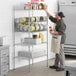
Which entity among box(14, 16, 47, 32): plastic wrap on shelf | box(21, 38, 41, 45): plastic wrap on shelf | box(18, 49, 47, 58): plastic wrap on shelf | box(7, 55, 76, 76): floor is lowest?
box(7, 55, 76, 76): floor

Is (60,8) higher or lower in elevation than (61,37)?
higher

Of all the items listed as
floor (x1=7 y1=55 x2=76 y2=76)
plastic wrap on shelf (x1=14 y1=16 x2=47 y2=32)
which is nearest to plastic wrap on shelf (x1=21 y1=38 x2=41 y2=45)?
plastic wrap on shelf (x1=14 y1=16 x2=47 y2=32)

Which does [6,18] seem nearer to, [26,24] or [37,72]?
[26,24]

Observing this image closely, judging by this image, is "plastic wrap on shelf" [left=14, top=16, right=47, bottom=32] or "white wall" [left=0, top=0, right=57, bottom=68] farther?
"plastic wrap on shelf" [left=14, top=16, right=47, bottom=32]

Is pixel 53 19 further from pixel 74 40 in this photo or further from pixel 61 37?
pixel 74 40

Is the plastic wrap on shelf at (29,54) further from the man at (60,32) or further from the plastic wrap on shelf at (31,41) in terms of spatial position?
the man at (60,32)

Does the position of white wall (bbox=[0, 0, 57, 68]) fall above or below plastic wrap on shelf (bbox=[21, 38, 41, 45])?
above

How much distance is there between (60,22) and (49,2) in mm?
1863

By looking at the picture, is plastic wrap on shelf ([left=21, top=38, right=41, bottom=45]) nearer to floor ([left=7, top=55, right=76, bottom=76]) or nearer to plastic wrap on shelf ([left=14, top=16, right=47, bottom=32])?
plastic wrap on shelf ([left=14, top=16, right=47, bottom=32])

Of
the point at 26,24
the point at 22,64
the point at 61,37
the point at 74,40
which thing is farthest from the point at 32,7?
the point at 74,40

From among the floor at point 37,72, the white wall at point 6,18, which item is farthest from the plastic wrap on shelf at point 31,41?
the floor at point 37,72

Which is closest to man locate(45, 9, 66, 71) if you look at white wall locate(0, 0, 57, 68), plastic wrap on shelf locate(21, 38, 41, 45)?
plastic wrap on shelf locate(21, 38, 41, 45)

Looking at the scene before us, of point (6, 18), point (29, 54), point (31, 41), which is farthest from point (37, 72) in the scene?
point (6, 18)

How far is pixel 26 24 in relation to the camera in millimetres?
7344
